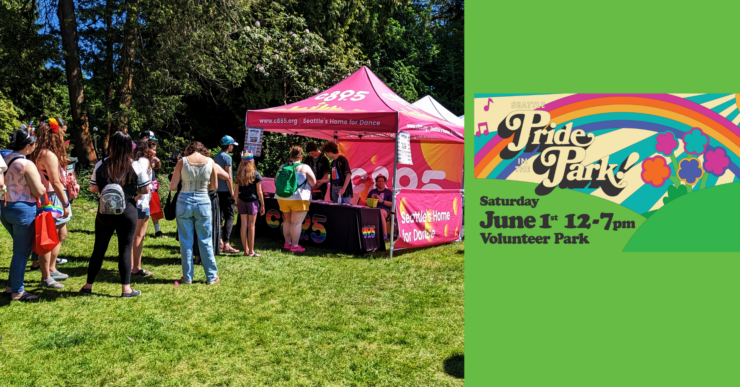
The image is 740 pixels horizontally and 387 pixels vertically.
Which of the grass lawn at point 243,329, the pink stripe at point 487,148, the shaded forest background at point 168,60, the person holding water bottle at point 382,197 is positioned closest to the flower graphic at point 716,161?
the pink stripe at point 487,148

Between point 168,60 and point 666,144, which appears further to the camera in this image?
point 168,60

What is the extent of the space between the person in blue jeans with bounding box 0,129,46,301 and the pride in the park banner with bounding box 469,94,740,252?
4.00 m

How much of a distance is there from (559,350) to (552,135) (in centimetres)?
110

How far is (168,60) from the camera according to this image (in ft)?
43.5

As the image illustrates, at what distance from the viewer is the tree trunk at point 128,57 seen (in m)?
12.1

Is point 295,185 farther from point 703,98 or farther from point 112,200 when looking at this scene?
point 703,98

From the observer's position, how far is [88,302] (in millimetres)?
4984

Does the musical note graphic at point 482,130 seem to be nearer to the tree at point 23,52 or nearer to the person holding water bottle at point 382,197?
the person holding water bottle at point 382,197

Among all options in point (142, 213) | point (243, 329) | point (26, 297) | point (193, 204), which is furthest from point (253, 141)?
point (243, 329)

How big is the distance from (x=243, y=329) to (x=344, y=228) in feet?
12.1

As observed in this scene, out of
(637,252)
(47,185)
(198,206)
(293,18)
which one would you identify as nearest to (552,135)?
(637,252)

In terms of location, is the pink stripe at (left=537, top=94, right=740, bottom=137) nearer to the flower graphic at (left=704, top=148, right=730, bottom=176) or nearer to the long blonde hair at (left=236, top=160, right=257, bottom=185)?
the flower graphic at (left=704, top=148, right=730, bottom=176)

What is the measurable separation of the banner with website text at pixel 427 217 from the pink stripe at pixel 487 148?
503 cm

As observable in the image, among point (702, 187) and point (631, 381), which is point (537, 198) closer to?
point (702, 187)
